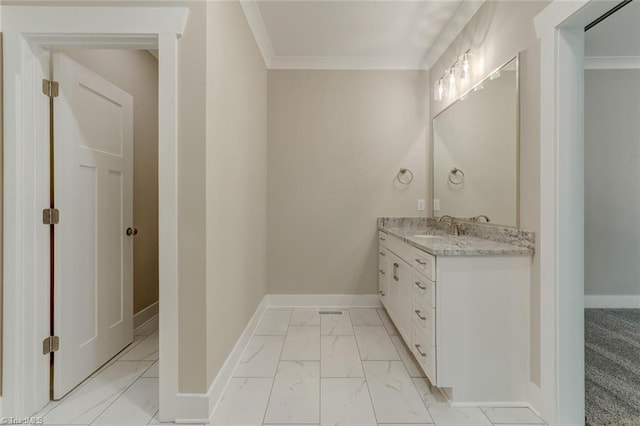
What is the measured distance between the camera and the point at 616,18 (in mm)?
2307

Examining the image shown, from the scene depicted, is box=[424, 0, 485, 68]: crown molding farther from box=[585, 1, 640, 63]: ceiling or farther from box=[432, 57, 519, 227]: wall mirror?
box=[585, 1, 640, 63]: ceiling

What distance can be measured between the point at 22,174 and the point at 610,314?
15.3 feet

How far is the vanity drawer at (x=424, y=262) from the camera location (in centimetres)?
167

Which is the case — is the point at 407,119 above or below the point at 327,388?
above

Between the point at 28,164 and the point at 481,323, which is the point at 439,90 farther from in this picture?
the point at 28,164

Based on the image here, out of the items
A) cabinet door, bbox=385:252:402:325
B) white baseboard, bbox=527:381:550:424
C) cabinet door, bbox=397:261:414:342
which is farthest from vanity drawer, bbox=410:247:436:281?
white baseboard, bbox=527:381:550:424

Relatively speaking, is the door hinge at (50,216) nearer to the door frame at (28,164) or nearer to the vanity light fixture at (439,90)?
the door frame at (28,164)

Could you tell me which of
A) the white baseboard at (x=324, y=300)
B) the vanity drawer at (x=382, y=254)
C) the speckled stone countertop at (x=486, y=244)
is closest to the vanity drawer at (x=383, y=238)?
the vanity drawer at (x=382, y=254)

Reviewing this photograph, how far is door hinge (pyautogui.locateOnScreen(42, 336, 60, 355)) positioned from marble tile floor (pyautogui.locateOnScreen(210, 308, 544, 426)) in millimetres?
984

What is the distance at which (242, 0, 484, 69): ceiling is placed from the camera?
7.67 feet

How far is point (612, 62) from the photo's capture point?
9.55 ft

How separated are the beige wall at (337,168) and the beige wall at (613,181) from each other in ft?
5.35

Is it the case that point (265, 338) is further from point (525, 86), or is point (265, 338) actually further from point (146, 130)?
point (525, 86)

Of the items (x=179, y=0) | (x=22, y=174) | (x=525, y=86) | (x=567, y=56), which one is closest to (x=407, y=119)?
(x=525, y=86)
